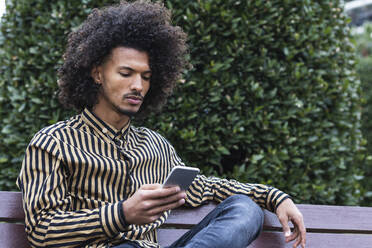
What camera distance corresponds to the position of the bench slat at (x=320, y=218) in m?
2.57

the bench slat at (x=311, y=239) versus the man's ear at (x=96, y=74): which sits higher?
the man's ear at (x=96, y=74)

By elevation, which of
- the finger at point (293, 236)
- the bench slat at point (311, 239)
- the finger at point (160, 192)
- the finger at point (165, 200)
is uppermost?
the finger at point (160, 192)

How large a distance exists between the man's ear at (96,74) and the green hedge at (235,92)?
0.77 metres

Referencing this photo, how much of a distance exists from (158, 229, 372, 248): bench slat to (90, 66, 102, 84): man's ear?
35.5 inches

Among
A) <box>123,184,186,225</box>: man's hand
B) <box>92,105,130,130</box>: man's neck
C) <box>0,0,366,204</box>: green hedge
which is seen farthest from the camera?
<box>0,0,366,204</box>: green hedge

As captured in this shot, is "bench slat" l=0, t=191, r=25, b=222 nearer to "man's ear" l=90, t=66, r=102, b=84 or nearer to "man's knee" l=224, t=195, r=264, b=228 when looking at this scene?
"man's ear" l=90, t=66, r=102, b=84

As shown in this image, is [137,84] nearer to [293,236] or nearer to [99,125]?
A: [99,125]

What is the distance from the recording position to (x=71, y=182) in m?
2.06

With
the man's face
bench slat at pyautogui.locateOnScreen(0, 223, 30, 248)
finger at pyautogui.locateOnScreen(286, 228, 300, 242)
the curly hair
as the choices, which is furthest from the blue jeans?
the curly hair

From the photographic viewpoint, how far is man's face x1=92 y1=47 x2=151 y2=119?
226 cm

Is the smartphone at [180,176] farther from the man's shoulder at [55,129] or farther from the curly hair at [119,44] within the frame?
the curly hair at [119,44]

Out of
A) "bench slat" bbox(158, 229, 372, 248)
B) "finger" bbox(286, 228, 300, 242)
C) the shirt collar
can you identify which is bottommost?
"bench slat" bbox(158, 229, 372, 248)

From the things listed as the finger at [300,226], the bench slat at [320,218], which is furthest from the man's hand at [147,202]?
the finger at [300,226]

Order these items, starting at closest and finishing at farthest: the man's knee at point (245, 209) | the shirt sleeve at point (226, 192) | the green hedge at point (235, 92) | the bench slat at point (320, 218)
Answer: the man's knee at point (245, 209) → the shirt sleeve at point (226, 192) → the bench slat at point (320, 218) → the green hedge at point (235, 92)
